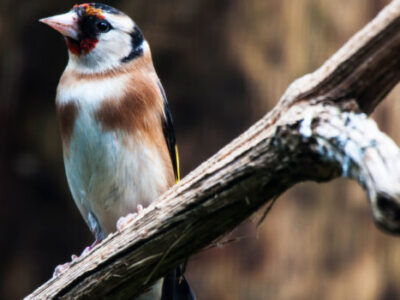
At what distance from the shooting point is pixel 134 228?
2020mm

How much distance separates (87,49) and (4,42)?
1.43 meters

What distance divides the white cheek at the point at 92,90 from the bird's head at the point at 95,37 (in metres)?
0.11

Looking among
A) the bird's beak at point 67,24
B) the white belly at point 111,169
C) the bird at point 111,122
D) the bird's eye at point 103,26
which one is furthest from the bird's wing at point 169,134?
the bird's beak at point 67,24

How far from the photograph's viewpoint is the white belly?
8.93 ft

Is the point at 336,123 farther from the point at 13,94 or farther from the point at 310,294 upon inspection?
the point at 13,94

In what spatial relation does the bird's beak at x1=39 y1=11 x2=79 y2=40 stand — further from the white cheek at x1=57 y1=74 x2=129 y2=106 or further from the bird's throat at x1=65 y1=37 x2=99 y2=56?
the white cheek at x1=57 y1=74 x2=129 y2=106

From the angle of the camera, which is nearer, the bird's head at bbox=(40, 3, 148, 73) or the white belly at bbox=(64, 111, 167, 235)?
the white belly at bbox=(64, 111, 167, 235)

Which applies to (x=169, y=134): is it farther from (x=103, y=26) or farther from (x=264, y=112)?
(x=264, y=112)

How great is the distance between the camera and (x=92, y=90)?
2766mm

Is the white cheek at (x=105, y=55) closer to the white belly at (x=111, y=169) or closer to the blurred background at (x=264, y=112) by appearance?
the white belly at (x=111, y=169)

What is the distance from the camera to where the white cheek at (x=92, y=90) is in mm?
2740

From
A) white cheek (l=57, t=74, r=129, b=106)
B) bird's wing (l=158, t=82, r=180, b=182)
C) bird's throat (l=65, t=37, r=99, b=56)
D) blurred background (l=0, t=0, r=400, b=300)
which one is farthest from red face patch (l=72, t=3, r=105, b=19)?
blurred background (l=0, t=0, r=400, b=300)

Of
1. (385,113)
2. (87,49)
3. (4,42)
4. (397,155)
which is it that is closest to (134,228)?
(397,155)

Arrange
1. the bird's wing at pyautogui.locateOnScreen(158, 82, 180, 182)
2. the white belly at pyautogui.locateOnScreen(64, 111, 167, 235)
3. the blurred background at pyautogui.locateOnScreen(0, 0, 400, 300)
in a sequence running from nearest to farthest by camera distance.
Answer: the white belly at pyautogui.locateOnScreen(64, 111, 167, 235)
the bird's wing at pyautogui.locateOnScreen(158, 82, 180, 182)
the blurred background at pyautogui.locateOnScreen(0, 0, 400, 300)
